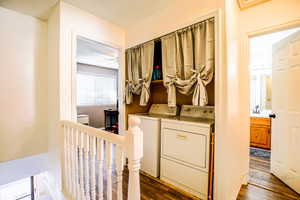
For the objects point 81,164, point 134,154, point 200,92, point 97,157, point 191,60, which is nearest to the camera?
point 134,154

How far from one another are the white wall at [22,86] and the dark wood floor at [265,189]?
287 cm

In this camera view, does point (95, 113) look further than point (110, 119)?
Yes

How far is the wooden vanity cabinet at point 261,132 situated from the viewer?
313 cm

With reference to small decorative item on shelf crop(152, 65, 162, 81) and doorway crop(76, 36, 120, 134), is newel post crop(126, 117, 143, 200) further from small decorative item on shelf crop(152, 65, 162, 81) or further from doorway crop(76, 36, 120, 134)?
doorway crop(76, 36, 120, 134)

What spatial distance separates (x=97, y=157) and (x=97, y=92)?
4586 mm

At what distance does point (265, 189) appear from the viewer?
182cm

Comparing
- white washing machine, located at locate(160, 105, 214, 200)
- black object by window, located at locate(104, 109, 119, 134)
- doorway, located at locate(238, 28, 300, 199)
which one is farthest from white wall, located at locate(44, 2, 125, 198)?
black object by window, located at locate(104, 109, 119, 134)

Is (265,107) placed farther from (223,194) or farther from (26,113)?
(26,113)

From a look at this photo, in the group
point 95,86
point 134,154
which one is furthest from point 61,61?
point 95,86

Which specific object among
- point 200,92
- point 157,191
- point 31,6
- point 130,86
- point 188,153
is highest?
point 31,6

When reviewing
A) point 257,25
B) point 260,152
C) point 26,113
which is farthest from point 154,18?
point 260,152

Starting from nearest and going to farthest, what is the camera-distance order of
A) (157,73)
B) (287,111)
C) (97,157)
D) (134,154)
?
(134,154) < (97,157) < (287,111) < (157,73)

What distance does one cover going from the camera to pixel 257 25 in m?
Result: 1.74

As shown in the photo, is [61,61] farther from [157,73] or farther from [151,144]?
[151,144]
